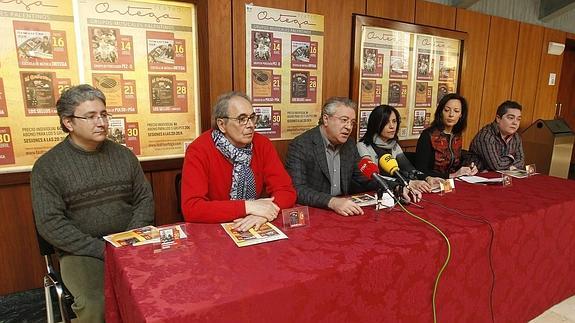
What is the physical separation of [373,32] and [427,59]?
32.7 inches

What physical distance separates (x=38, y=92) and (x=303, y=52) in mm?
1845

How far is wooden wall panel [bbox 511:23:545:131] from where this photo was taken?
14.7 ft

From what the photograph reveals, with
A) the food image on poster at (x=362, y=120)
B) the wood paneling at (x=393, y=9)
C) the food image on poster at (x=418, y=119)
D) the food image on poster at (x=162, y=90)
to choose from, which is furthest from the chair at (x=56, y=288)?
the food image on poster at (x=418, y=119)

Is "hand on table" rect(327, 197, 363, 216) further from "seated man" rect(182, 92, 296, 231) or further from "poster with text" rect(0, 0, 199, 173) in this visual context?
"poster with text" rect(0, 0, 199, 173)

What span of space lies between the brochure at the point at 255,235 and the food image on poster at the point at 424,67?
287 cm

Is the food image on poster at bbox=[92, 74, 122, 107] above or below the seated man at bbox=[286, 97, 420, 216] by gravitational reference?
above

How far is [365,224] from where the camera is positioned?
158 cm

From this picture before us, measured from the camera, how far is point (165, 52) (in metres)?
2.44

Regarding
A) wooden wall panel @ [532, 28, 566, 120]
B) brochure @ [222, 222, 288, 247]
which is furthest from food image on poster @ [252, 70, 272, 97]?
wooden wall panel @ [532, 28, 566, 120]

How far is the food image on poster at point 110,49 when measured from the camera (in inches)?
87.4

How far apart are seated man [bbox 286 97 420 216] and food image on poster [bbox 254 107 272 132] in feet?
2.31

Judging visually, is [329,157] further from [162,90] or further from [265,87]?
[162,90]

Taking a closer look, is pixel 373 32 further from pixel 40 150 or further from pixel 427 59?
pixel 40 150

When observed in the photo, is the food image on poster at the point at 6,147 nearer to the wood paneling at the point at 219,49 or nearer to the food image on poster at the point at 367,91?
the wood paneling at the point at 219,49
